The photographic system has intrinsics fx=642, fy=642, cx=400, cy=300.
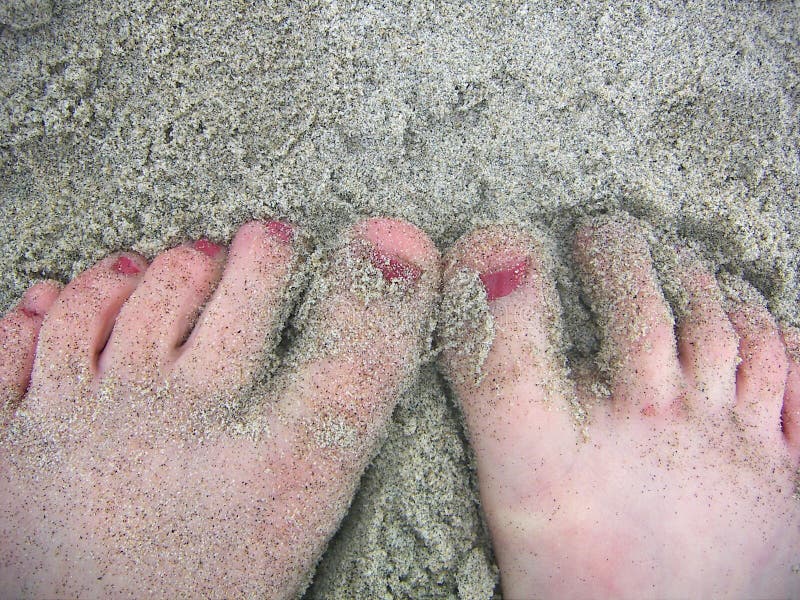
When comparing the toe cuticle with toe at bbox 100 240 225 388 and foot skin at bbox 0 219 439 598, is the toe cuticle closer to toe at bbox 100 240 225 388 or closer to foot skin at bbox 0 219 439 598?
foot skin at bbox 0 219 439 598

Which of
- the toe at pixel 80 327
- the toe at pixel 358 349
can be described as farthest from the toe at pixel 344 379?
the toe at pixel 80 327

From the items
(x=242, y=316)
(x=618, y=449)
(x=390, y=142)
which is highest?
(x=390, y=142)

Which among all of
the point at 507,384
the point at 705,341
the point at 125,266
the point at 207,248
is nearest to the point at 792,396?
the point at 705,341

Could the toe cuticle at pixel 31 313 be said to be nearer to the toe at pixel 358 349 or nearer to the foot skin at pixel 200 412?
the foot skin at pixel 200 412

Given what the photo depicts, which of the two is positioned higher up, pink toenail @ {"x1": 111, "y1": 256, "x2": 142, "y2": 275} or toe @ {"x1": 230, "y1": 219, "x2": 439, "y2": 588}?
pink toenail @ {"x1": 111, "y1": 256, "x2": 142, "y2": 275}

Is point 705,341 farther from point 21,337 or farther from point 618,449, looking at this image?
point 21,337

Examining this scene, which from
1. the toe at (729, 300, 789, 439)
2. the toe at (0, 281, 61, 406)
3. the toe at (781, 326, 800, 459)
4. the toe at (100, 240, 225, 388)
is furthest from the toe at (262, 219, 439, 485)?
the toe at (781, 326, 800, 459)
